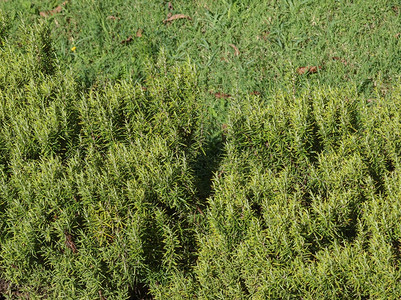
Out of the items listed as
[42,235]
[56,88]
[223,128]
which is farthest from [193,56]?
[42,235]

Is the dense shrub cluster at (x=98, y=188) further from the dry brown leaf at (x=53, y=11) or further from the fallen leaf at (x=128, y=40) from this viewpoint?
the dry brown leaf at (x=53, y=11)

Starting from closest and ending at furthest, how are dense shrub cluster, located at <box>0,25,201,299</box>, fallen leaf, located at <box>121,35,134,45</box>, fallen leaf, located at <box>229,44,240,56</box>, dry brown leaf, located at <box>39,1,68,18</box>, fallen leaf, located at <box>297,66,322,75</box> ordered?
1. dense shrub cluster, located at <box>0,25,201,299</box>
2. fallen leaf, located at <box>297,66,322,75</box>
3. fallen leaf, located at <box>229,44,240,56</box>
4. fallen leaf, located at <box>121,35,134,45</box>
5. dry brown leaf, located at <box>39,1,68,18</box>

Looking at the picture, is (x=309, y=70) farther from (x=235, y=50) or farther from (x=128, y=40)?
(x=128, y=40)

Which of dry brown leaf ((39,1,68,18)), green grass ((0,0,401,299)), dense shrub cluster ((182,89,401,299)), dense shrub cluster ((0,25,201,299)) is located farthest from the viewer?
dry brown leaf ((39,1,68,18))

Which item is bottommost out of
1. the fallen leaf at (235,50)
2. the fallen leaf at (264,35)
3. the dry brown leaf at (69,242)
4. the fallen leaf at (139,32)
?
the dry brown leaf at (69,242)

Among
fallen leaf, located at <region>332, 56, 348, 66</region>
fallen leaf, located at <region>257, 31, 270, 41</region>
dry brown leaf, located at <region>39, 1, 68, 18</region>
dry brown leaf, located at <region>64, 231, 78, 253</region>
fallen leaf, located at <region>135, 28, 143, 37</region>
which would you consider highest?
fallen leaf, located at <region>257, 31, 270, 41</region>

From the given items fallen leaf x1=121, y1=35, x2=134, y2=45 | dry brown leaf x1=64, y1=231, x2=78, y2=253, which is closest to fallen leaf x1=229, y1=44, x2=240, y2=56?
fallen leaf x1=121, y1=35, x2=134, y2=45

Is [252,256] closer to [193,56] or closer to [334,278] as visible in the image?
[334,278]

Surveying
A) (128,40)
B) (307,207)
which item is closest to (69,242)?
(307,207)

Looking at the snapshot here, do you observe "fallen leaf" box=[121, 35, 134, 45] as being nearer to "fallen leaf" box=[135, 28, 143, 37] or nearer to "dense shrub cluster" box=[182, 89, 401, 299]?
"fallen leaf" box=[135, 28, 143, 37]

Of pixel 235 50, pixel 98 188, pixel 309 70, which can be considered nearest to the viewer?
pixel 98 188

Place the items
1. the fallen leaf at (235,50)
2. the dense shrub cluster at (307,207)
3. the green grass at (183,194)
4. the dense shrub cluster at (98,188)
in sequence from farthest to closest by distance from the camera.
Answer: the fallen leaf at (235,50) < the dense shrub cluster at (98,188) < the green grass at (183,194) < the dense shrub cluster at (307,207)

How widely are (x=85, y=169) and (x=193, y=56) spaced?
2696 mm

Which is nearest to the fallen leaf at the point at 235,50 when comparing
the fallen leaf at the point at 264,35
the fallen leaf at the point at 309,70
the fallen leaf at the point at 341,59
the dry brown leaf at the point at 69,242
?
the fallen leaf at the point at 264,35
